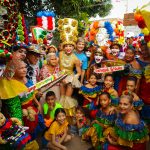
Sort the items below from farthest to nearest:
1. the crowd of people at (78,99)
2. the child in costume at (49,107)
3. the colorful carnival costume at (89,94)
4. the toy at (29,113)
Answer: the colorful carnival costume at (89,94) → the child in costume at (49,107) → the toy at (29,113) → the crowd of people at (78,99)

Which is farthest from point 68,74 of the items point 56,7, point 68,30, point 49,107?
point 56,7

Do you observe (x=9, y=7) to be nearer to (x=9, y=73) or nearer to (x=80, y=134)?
(x=9, y=73)

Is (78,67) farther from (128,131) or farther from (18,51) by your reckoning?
(128,131)

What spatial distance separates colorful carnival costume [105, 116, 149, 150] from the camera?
3697 mm

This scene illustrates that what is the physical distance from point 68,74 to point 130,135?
1.92 m

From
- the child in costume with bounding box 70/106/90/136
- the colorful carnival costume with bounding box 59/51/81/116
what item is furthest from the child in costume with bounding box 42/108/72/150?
the colorful carnival costume with bounding box 59/51/81/116

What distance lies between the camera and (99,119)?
14.1 feet

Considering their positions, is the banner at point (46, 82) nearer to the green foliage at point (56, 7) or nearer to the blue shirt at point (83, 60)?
the blue shirt at point (83, 60)

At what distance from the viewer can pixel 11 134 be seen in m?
3.01

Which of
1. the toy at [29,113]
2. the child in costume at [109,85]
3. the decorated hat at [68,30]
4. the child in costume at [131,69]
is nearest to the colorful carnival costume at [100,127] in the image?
the child in costume at [109,85]

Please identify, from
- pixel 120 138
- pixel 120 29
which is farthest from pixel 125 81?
pixel 120 29

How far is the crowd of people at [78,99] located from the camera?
10.9 ft

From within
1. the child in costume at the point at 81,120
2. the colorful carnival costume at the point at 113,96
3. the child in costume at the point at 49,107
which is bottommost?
the child in costume at the point at 81,120

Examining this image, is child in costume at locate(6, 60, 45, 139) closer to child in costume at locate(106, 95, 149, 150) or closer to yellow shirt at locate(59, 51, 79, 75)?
child in costume at locate(106, 95, 149, 150)
